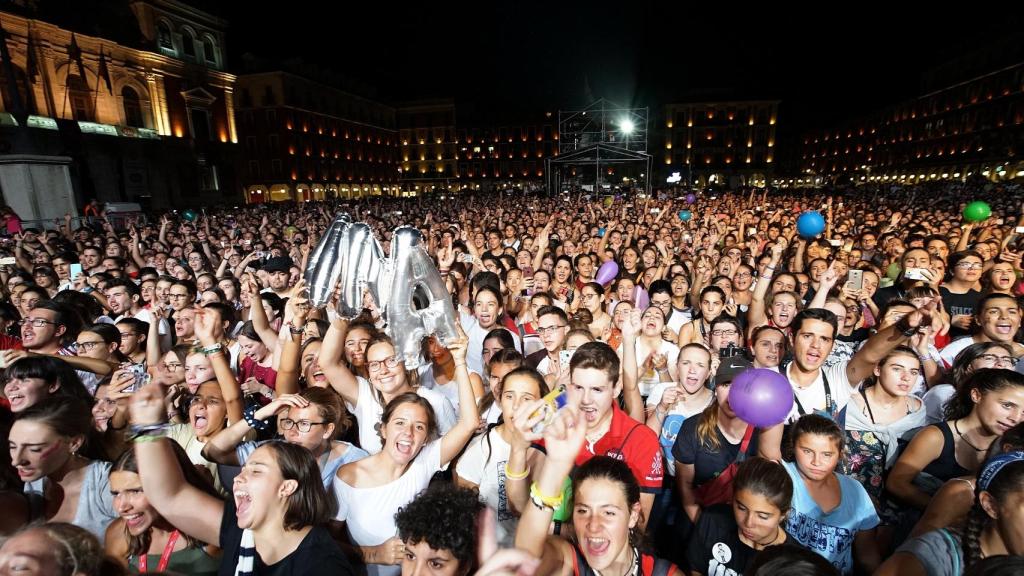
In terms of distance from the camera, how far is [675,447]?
2959 millimetres

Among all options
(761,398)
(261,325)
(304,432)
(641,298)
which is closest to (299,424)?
(304,432)

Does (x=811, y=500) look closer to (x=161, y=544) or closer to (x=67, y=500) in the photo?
(x=161, y=544)

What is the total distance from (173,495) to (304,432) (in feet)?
2.25

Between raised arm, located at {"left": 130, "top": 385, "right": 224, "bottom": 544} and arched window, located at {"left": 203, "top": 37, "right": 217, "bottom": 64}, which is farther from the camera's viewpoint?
arched window, located at {"left": 203, "top": 37, "right": 217, "bottom": 64}

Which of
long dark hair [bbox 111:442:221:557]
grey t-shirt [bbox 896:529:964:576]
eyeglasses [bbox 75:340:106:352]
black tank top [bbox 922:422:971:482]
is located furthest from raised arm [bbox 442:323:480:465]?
eyeglasses [bbox 75:340:106:352]

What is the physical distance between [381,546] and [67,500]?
167cm

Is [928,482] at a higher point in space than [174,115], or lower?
lower

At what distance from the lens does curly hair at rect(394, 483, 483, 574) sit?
1909 millimetres

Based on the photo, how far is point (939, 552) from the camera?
1.88 m

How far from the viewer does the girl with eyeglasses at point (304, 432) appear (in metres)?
2.66

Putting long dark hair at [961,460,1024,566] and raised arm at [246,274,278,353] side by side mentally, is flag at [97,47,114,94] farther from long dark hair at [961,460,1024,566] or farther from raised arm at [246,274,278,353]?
long dark hair at [961,460,1024,566]

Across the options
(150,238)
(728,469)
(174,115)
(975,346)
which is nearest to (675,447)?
(728,469)

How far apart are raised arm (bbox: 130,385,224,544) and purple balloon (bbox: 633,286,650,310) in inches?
179

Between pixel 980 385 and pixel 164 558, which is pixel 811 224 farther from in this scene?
pixel 164 558
